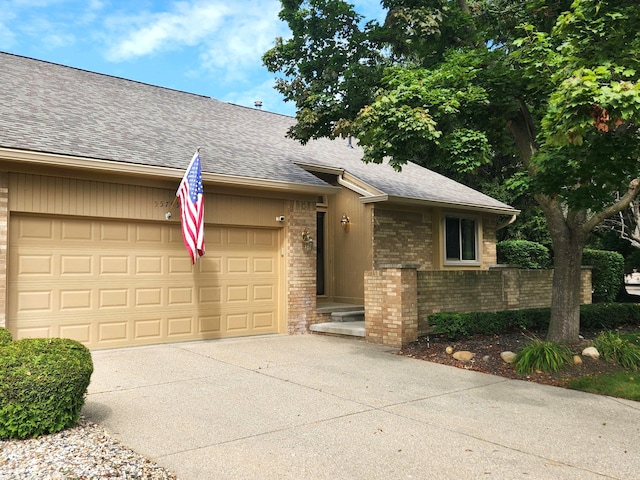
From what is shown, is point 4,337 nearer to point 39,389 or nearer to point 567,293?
point 39,389

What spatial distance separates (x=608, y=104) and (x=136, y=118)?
32.3 ft

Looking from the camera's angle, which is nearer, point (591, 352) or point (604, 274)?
point (591, 352)

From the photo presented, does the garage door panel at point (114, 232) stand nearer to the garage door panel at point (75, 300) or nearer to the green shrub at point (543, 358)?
the garage door panel at point (75, 300)

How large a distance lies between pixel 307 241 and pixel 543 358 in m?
5.65

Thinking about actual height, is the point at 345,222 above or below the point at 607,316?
above

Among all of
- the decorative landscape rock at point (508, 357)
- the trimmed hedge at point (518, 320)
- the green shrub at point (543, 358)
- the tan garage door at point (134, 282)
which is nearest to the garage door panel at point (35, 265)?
the tan garage door at point (134, 282)

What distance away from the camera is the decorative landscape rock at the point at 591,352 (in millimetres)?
8070

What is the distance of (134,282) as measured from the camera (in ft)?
32.1

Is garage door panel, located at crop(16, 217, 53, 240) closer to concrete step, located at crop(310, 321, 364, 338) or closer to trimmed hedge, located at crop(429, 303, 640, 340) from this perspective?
concrete step, located at crop(310, 321, 364, 338)

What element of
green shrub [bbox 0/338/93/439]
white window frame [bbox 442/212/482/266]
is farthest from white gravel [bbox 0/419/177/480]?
white window frame [bbox 442/212/482/266]

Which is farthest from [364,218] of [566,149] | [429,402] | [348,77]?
[429,402]

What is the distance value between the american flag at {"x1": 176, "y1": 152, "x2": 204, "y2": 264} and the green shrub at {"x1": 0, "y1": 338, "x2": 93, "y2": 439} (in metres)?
4.43

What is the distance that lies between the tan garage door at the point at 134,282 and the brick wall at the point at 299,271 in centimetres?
33

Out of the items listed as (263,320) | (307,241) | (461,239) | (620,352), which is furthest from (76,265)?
(461,239)
